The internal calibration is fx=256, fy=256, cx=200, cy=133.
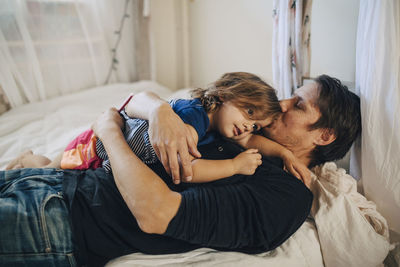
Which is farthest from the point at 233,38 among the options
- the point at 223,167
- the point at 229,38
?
the point at 223,167

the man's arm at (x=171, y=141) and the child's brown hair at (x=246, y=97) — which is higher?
the child's brown hair at (x=246, y=97)

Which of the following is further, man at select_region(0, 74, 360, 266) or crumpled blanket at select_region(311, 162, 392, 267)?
crumpled blanket at select_region(311, 162, 392, 267)

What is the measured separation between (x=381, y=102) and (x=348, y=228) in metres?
0.44

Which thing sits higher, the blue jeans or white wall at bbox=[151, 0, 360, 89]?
white wall at bbox=[151, 0, 360, 89]

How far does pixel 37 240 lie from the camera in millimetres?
693

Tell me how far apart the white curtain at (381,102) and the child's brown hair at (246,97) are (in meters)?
0.32

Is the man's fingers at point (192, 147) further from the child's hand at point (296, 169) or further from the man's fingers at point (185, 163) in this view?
the child's hand at point (296, 169)

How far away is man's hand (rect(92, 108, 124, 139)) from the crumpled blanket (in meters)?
0.78

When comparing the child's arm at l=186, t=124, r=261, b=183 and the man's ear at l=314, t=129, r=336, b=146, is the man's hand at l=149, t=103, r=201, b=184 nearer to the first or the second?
the child's arm at l=186, t=124, r=261, b=183

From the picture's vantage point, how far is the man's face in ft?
3.29

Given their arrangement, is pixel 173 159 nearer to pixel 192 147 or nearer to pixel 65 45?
pixel 192 147

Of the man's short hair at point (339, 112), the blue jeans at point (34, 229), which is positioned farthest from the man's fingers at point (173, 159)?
the man's short hair at point (339, 112)

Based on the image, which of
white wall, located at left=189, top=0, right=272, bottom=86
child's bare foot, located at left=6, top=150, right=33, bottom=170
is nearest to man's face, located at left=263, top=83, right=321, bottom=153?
white wall, located at left=189, top=0, right=272, bottom=86

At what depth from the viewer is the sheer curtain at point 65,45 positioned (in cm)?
162
